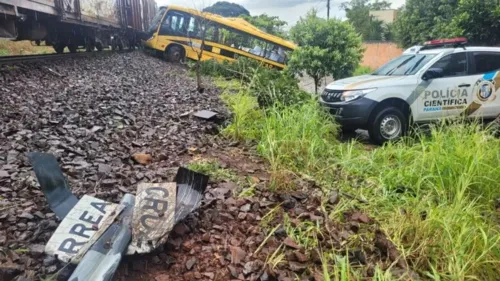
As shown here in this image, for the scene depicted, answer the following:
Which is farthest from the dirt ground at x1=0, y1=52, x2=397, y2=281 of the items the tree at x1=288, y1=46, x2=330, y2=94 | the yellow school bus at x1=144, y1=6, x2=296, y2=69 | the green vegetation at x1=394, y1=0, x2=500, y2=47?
the green vegetation at x1=394, y1=0, x2=500, y2=47

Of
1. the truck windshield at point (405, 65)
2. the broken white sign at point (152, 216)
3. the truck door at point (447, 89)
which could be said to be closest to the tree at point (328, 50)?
the truck windshield at point (405, 65)

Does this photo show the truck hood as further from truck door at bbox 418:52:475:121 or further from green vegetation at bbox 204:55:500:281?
green vegetation at bbox 204:55:500:281

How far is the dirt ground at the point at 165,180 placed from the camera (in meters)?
1.88

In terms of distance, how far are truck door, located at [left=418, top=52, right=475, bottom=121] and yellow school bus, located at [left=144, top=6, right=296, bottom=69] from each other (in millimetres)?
9110

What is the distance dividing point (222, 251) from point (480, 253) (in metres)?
1.53

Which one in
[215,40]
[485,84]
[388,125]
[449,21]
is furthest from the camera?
[215,40]

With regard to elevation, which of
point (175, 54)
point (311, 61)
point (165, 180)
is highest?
point (175, 54)

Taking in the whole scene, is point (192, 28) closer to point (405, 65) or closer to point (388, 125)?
point (405, 65)

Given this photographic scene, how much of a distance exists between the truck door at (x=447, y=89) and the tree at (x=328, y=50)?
4.01 metres

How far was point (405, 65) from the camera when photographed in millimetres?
6832

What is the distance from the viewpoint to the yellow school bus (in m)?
15.1

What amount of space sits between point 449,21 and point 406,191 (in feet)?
49.1

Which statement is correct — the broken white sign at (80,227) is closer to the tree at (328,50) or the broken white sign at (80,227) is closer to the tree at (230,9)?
the tree at (328,50)

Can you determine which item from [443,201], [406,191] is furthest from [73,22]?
[443,201]
